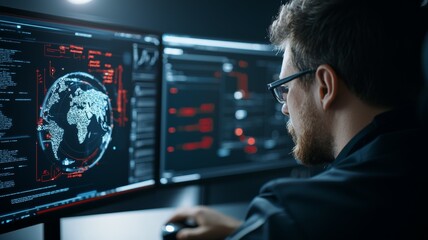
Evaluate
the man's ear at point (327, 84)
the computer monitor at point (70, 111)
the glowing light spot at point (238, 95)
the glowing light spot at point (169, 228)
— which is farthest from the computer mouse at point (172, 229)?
the glowing light spot at point (238, 95)

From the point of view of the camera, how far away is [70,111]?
0.85 meters

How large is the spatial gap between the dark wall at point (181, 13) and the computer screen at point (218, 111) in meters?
0.12

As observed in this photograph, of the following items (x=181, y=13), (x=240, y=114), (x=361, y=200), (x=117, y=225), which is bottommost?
(x=117, y=225)

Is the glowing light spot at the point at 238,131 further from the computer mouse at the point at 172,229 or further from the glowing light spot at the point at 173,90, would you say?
the computer mouse at the point at 172,229


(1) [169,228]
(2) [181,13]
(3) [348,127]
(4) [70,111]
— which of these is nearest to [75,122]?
(4) [70,111]

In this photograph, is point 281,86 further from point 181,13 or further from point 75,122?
point 181,13

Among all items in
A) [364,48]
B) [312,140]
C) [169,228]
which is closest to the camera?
[364,48]

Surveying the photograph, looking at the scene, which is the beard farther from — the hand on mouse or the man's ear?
the hand on mouse

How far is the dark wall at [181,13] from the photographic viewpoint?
1065 mm

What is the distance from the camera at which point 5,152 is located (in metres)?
0.75

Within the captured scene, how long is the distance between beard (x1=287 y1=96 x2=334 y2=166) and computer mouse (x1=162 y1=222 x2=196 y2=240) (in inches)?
11.2

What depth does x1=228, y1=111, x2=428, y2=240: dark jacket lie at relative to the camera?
22.1 inches

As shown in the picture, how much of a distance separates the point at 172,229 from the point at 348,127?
1.38ft

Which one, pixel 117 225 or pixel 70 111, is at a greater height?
pixel 70 111
